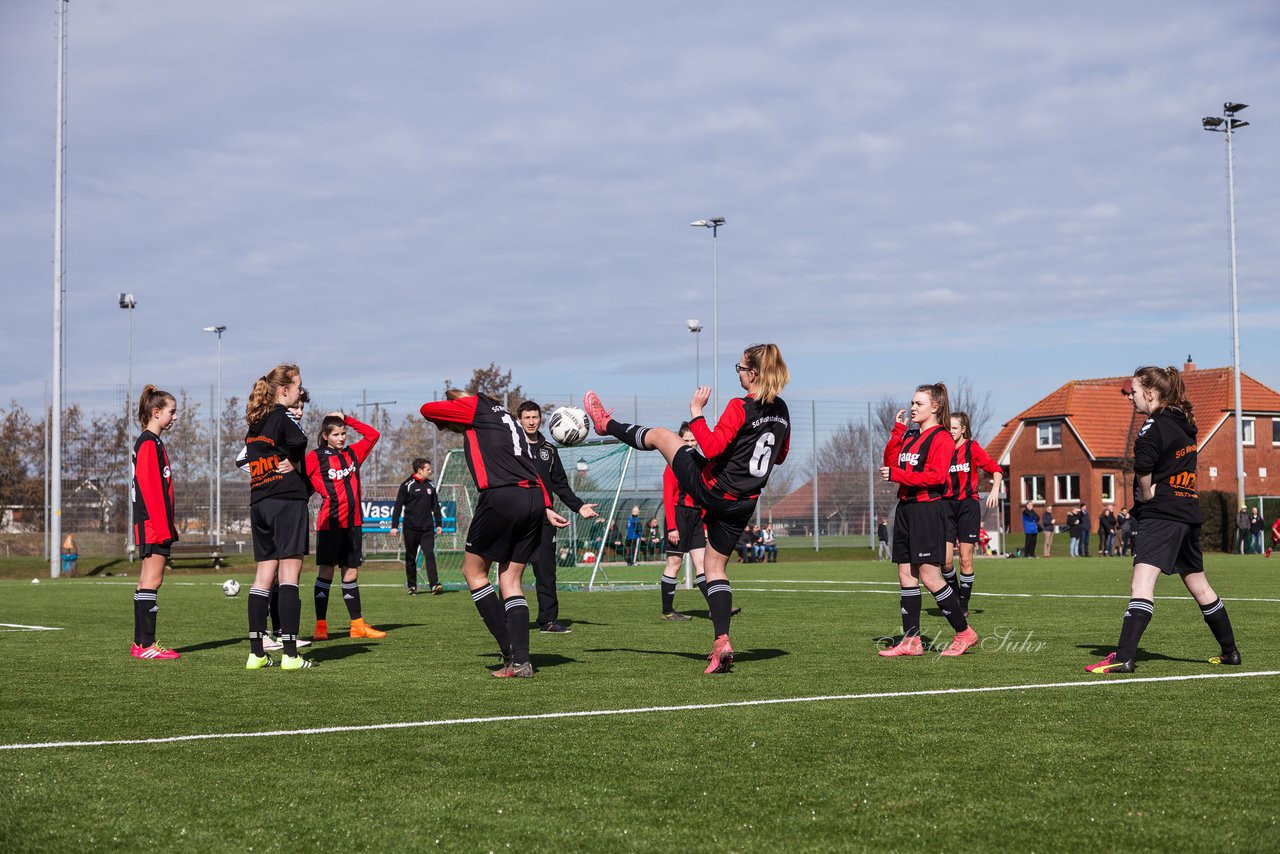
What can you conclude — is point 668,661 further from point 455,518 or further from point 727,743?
point 455,518

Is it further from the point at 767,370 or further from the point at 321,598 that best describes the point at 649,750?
the point at 321,598

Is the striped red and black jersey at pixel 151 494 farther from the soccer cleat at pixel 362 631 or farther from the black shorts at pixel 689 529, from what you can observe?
the black shorts at pixel 689 529

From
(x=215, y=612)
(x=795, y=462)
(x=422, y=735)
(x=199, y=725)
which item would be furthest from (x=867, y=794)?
(x=795, y=462)

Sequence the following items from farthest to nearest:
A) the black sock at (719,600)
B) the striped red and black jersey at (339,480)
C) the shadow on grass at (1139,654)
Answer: the striped red and black jersey at (339,480) < the shadow on grass at (1139,654) < the black sock at (719,600)

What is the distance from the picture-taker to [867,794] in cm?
464

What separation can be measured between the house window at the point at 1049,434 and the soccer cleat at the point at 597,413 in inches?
2488

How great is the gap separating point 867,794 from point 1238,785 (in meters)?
1.35

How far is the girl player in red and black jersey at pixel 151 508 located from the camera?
9.87m

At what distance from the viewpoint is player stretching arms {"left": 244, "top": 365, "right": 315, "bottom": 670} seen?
30.2ft

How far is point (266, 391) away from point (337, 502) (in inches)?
99.4

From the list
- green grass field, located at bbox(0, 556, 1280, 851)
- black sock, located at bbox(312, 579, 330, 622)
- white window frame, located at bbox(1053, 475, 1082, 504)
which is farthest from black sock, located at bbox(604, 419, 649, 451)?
white window frame, located at bbox(1053, 475, 1082, 504)

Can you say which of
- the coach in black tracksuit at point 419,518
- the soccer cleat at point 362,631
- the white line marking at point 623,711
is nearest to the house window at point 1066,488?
the coach in black tracksuit at point 419,518

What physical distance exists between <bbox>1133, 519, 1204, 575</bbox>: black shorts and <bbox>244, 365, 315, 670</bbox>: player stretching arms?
5.65m

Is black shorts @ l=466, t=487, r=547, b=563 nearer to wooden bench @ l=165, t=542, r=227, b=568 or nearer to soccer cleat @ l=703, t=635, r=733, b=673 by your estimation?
soccer cleat @ l=703, t=635, r=733, b=673
